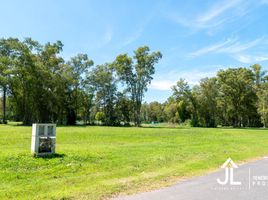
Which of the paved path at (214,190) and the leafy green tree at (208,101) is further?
the leafy green tree at (208,101)

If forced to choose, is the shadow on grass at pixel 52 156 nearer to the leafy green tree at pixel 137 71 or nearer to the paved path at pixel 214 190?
the paved path at pixel 214 190

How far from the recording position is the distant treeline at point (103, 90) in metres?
46.4

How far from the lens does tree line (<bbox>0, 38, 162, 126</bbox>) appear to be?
149 feet

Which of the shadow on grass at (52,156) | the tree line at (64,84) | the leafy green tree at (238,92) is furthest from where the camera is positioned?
the leafy green tree at (238,92)

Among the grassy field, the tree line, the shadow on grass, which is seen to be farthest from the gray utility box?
the tree line

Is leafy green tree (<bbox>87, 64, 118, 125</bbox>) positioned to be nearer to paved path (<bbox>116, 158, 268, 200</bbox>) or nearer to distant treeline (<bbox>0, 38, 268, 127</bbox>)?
distant treeline (<bbox>0, 38, 268, 127</bbox>)

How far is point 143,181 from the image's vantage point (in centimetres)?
787

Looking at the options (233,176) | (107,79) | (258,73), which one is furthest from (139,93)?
(233,176)

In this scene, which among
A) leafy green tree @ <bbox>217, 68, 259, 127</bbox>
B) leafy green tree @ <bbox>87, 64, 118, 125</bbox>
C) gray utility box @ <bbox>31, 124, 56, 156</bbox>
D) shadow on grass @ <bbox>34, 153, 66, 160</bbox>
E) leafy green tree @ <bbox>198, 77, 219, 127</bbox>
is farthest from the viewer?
leafy green tree @ <bbox>198, 77, 219, 127</bbox>

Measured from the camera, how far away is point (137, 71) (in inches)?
2274

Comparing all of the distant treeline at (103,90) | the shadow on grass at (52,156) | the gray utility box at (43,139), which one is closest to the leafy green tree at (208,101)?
the distant treeline at (103,90)

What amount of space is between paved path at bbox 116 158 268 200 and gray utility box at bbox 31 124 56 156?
16.8 ft

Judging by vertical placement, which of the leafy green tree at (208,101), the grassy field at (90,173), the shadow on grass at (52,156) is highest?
the leafy green tree at (208,101)

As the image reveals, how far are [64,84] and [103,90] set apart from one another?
10941 millimetres
